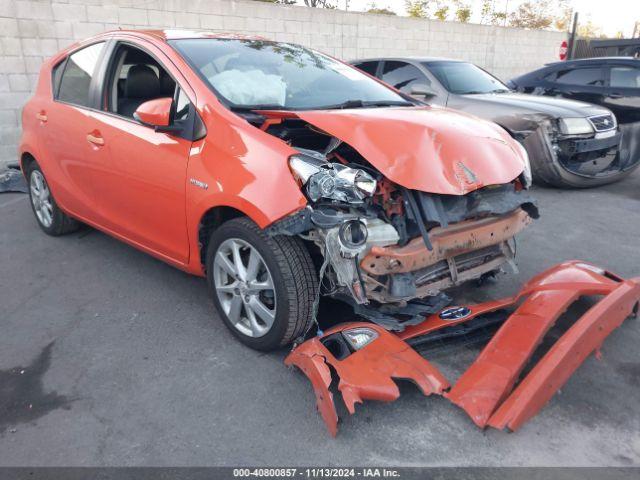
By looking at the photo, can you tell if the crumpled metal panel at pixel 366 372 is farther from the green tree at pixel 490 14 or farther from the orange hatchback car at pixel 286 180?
the green tree at pixel 490 14

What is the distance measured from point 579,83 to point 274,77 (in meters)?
6.30

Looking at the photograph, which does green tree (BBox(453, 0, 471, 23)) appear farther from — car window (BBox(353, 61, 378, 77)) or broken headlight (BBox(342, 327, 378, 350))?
broken headlight (BBox(342, 327, 378, 350))

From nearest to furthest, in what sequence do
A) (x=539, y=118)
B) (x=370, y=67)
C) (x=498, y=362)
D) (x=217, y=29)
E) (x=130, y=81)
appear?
(x=498, y=362) → (x=130, y=81) → (x=539, y=118) → (x=370, y=67) → (x=217, y=29)

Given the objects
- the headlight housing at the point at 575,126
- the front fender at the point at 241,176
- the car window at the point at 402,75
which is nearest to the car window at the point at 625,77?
the headlight housing at the point at 575,126

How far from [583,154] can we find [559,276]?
4.23 metres

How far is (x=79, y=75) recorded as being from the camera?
418 centimetres

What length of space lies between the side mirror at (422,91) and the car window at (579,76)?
8.27 feet

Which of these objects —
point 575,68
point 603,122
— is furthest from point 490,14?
point 603,122

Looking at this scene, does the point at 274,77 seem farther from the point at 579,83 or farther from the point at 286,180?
the point at 579,83

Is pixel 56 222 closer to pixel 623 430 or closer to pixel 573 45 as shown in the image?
pixel 623 430

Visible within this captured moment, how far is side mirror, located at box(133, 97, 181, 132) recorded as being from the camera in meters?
3.09

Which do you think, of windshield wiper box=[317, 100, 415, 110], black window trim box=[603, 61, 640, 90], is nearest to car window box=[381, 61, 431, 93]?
black window trim box=[603, 61, 640, 90]

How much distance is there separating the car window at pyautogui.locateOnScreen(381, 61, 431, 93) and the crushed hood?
14.0ft

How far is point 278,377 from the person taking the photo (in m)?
2.83
